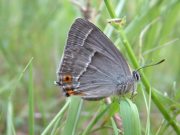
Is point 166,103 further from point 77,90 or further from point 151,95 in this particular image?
point 77,90

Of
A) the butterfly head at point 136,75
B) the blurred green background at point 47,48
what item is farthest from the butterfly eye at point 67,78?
the blurred green background at point 47,48

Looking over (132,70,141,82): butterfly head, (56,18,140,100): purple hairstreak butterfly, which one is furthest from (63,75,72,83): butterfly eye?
(132,70,141,82): butterfly head

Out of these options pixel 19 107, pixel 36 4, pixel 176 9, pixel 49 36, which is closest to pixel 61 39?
pixel 49 36

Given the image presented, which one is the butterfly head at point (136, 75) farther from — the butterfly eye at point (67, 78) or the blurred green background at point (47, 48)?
the blurred green background at point (47, 48)

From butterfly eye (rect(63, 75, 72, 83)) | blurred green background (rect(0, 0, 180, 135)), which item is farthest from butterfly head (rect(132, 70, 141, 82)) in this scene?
blurred green background (rect(0, 0, 180, 135))

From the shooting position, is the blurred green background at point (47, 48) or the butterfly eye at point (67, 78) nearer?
the butterfly eye at point (67, 78)

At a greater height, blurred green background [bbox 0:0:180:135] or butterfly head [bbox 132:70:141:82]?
blurred green background [bbox 0:0:180:135]

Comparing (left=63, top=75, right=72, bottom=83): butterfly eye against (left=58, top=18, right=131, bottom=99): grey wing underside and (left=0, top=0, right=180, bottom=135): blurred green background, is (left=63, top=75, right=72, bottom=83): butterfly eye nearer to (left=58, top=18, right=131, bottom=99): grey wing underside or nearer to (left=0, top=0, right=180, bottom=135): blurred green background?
(left=58, top=18, right=131, bottom=99): grey wing underside

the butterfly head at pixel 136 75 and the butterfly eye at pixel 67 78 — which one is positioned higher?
the butterfly eye at pixel 67 78

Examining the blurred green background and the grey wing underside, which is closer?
the grey wing underside
